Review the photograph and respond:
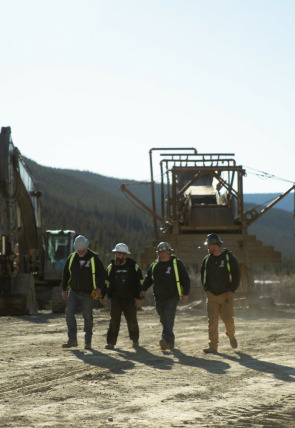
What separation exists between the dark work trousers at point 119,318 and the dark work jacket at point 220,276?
1.46 meters

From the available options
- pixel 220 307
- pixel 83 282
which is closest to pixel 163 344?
pixel 220 307

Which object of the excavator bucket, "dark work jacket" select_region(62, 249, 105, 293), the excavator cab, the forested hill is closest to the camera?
"dark work jacket" select_region(62, 249, 105, 293)

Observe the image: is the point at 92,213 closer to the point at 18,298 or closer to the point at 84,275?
the point at 18,298

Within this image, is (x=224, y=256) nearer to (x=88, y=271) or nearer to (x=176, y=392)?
(x=88, y=271)

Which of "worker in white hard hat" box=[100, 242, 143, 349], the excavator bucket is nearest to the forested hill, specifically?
the excavator bucket

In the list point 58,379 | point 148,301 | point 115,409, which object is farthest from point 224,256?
point 148,301

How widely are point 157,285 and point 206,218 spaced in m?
12.8

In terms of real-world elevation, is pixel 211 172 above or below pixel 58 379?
above

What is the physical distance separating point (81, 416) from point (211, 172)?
19.2 meters

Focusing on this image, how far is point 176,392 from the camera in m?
8.30

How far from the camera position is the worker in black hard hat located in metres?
12.4

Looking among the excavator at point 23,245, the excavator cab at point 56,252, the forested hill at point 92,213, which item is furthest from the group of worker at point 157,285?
the forested hill at point 92,213

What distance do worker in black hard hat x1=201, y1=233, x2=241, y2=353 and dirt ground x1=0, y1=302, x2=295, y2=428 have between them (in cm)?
53

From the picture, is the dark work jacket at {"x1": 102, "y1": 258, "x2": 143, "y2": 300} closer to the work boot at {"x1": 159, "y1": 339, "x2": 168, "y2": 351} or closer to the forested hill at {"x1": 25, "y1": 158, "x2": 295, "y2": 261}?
the work boot at {"x1": 159, "y1": 339, "x2": 168, "y2": 351}
